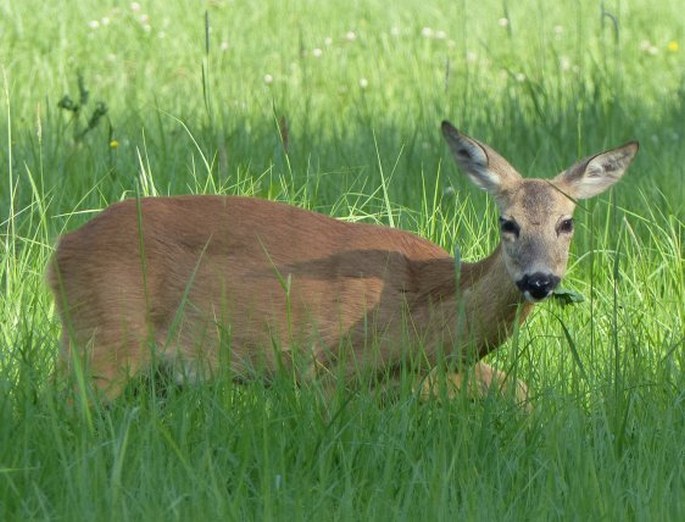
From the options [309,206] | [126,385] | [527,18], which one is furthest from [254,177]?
[527,18]

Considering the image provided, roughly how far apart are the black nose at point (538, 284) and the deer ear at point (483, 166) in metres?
0.58

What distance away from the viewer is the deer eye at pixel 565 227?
4.90 metres

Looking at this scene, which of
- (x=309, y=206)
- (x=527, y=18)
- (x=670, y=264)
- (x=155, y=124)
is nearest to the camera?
(x=670, y=264)

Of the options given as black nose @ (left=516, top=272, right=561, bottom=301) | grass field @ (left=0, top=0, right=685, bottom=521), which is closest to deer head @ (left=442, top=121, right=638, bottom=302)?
black nose @ (left=516, top=272, right=561, bottom=301)

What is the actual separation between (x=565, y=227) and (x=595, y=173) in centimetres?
34

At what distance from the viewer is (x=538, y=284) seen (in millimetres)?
4609

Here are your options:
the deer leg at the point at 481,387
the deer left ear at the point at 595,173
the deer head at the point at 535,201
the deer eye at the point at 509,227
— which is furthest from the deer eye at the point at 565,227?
the deer leg at the point at 481,387

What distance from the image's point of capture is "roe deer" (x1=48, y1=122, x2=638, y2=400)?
15.8 ft

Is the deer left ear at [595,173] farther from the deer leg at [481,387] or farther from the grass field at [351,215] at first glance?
the deer leg at [481,387]

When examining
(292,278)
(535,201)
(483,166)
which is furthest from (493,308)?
(292,278)

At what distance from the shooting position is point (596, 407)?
4027mm

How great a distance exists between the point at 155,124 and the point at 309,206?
1836 mm

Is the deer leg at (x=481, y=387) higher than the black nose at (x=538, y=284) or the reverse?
the reverse

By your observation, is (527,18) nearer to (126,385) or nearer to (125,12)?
(125,12)
